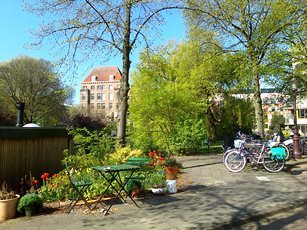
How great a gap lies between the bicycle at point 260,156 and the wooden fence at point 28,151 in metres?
6.43

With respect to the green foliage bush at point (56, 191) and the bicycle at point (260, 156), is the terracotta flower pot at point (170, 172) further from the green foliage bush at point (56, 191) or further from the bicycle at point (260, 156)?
the bicycle at point (260, 156)

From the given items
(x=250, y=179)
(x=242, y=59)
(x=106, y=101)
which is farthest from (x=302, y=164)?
(x=106, y=101)

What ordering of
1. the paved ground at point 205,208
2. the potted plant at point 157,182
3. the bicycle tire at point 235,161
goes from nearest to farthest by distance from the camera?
the paved ground at point 205,208, the potted plant at point 157,182, the bicycle tire at point 235,161

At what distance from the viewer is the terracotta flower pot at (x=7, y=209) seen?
240 inches

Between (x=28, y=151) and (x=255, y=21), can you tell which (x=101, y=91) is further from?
(x=28, y=151)

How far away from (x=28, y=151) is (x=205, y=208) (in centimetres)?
656

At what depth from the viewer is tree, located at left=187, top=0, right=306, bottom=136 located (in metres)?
15.1

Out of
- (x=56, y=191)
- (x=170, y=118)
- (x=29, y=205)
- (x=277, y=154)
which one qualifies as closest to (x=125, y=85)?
(x=56, y=191)

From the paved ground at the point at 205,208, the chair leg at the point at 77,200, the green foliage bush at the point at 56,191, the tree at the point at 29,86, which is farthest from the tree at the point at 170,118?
the tree at the point at 29,86

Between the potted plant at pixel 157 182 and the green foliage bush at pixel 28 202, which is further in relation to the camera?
the potted plant at pixel 157 182

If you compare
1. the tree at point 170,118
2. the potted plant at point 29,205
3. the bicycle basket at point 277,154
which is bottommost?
the potted plant at point 29,205

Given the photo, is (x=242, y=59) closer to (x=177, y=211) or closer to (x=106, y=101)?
(x=177, y=211)

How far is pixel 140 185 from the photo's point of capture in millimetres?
7656

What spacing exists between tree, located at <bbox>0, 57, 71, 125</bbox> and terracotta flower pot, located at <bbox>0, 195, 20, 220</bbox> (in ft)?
117
